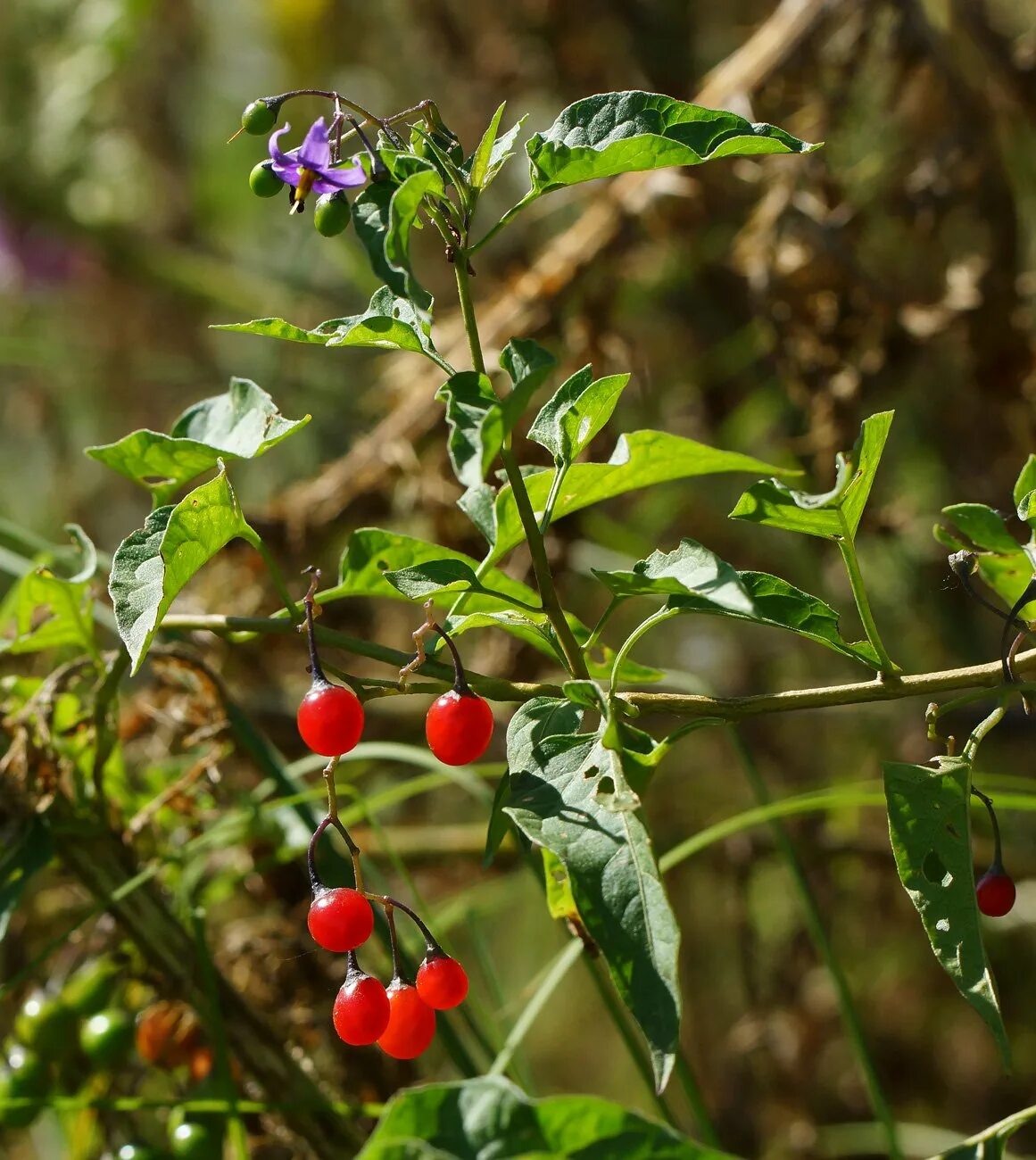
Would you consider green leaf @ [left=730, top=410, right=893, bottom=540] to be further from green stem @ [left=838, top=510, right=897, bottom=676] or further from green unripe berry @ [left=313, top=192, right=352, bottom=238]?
green unripe berry @ [left=313, top=192, right=352, bottom=238]

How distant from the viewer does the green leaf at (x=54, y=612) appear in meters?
0.77

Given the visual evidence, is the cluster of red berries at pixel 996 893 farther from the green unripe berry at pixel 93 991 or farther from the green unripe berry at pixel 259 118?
the green unripe berry at pixel 93 991

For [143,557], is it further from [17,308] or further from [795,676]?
[17,308]

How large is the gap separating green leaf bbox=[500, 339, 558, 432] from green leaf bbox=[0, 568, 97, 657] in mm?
362

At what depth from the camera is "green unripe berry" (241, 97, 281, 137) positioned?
0.58m

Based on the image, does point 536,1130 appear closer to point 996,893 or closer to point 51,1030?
point 996,893

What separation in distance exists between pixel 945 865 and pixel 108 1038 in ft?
2.21

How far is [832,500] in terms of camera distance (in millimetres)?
528

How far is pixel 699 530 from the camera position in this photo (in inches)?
74.8

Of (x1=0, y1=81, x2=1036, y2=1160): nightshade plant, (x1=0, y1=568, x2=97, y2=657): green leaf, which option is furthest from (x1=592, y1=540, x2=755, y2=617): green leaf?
(x1=0, y1=568, x2=97, y2=657): green leaf

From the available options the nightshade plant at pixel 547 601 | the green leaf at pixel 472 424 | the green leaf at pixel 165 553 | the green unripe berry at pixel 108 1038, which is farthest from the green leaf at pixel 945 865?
the green unripe berry at pixel 108 1038

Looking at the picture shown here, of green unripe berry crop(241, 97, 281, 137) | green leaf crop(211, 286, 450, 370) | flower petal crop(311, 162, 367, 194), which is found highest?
green unripe berry crop(241, 97, 281, 137)

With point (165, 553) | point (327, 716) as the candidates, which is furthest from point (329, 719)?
point (165, 553)

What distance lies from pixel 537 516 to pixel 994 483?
1.12 meters
